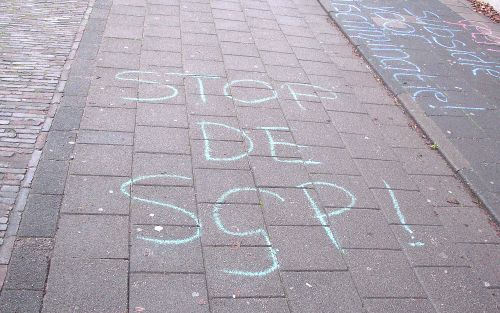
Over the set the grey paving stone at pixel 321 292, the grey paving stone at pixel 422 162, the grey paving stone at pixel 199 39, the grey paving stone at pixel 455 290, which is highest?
the grey paving stone at pixel 199 39

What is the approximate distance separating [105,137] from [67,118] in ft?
1.57

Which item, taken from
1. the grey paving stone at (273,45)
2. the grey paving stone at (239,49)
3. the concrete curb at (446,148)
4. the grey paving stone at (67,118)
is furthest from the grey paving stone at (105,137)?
the concrete curb at (446,148)

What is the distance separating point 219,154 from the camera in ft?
14.0

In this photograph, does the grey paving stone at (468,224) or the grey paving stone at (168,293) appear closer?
the grey paving stone at (168,293)

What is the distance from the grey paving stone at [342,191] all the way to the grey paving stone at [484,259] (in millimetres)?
765

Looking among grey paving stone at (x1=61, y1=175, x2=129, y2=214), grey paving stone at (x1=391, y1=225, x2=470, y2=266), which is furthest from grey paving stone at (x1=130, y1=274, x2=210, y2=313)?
grey paving stone at (x1=391, y1=225, x2=470, y2=266)

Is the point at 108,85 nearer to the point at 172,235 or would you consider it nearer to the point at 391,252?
the point at 172,235

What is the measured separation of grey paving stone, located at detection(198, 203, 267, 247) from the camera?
134 inches

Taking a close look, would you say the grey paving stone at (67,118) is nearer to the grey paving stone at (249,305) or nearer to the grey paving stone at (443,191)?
the grey paving stone at (249,305)

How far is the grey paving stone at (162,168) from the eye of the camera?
3.86m

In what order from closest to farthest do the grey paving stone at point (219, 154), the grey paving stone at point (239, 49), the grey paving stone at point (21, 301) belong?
1. the grey paving stone at point (21, 301)
2. the grey paving stone at point (219, 154)
3. the grey paving stone at point (239, 49)

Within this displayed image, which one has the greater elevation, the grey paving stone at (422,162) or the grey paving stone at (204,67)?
the grey paving stone at (204,67)

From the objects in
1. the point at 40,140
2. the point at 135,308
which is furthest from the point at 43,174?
the point at 135,308

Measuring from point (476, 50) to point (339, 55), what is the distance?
2403mm
